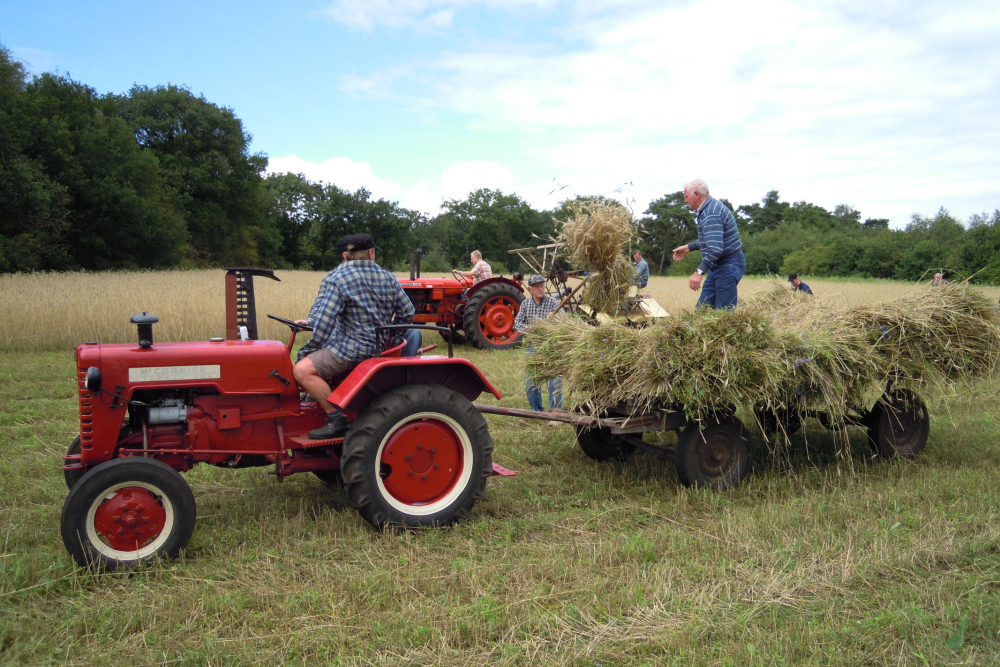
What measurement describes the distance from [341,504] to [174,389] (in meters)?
1.28

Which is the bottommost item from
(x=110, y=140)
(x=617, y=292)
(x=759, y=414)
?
(x=759, y=414)

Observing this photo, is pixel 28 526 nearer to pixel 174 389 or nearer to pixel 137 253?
pixel 174 389

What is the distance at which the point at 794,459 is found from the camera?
5.54m

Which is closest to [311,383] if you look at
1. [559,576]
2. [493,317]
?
[559,576]

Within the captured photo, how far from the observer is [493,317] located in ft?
39.0

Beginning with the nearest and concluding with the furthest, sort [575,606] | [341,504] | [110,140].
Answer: [575,606]
[341,504]
[110,140]

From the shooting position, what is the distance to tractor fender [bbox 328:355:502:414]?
3863mm

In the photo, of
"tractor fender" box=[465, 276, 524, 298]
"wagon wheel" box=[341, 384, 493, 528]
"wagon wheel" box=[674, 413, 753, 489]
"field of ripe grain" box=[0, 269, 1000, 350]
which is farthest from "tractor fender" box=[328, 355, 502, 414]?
"tractor fender" box=[465, 276, 524, 298]

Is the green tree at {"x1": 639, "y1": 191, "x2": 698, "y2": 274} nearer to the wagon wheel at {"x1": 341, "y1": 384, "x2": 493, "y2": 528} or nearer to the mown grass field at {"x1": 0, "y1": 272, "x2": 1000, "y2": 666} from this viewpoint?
the mown grass field at {"x1": 0, "y1": 272, "x2": 1000, "y2": 666}

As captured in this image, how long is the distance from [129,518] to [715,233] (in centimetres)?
454

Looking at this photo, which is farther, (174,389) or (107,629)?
(174,389)

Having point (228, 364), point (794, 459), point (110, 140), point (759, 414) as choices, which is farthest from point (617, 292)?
point (110, 140)

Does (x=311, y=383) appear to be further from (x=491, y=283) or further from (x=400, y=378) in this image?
(x=491, y=283)

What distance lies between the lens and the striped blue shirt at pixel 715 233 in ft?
18.7
